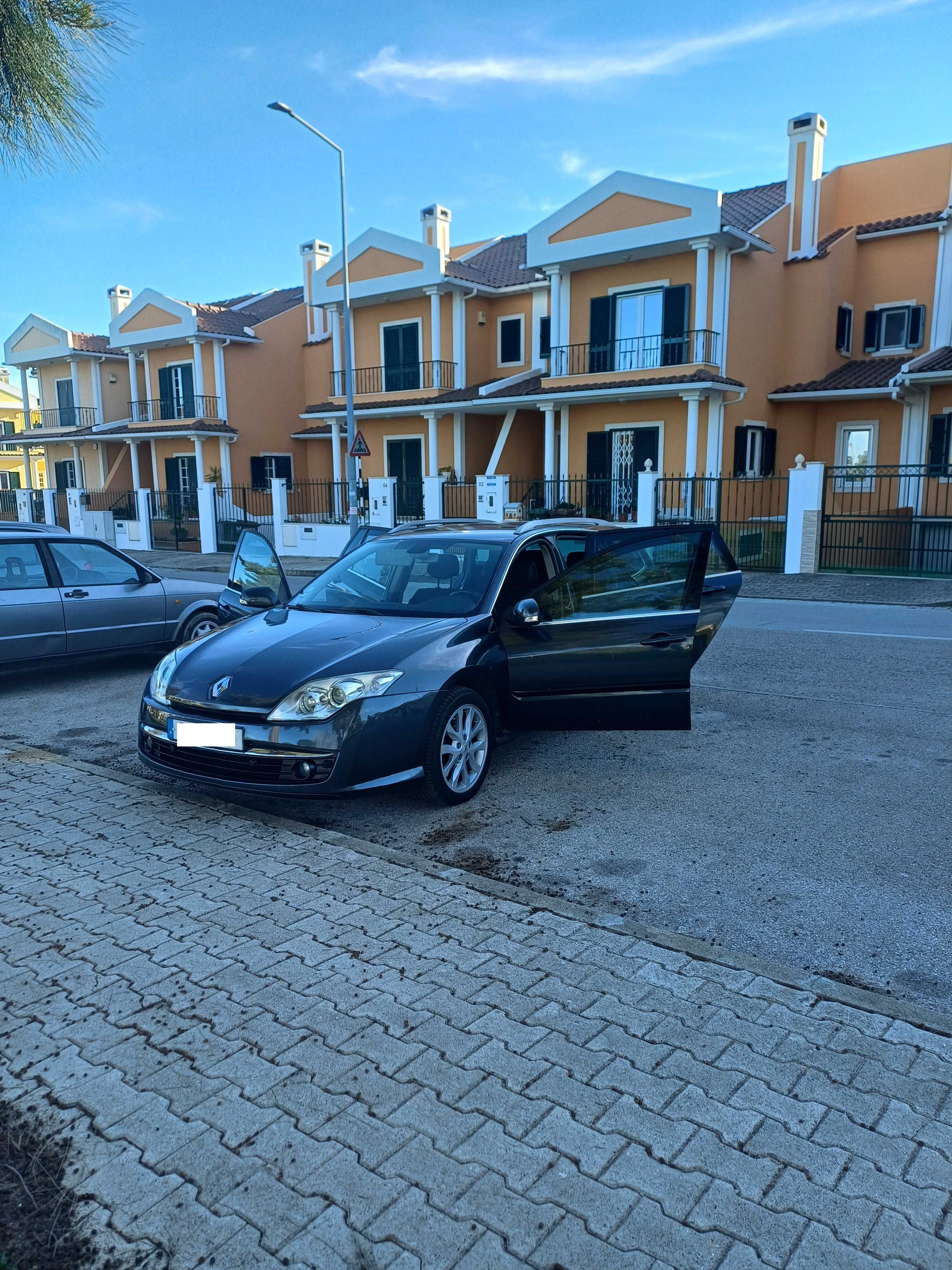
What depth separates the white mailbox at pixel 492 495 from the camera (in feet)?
71.4

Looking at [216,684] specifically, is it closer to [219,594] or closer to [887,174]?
[219,594]

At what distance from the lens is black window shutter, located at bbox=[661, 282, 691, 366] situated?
22250 millimetres

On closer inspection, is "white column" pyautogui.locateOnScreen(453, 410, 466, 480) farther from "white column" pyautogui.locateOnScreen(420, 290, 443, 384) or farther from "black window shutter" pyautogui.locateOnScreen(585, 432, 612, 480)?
"black window shutter" pyautogui.locateOnScreen(585, 432, 612, 480)

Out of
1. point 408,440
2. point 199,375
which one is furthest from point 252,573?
point 199,375

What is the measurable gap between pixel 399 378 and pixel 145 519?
9.65m

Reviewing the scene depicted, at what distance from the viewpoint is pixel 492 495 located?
21875mm

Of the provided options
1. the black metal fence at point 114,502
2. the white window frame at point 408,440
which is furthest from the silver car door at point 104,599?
the black metal fence at point 114,502

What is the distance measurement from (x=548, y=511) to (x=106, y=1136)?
2072cm

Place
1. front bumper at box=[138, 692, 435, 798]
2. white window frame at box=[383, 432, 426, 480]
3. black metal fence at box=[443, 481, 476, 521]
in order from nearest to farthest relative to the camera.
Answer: front bumper at box=[138, 692, 435, 798] → black metal fence at box=[443, 481, 476, 521] → white window frame at box=[383, 432, 426, 480]

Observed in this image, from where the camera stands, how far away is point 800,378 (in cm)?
2489

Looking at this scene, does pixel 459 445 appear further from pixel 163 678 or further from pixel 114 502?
pixel 163 678

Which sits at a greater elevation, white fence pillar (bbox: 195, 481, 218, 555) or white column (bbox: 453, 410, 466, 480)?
white column (bbox: 453, 410, 466, 480)

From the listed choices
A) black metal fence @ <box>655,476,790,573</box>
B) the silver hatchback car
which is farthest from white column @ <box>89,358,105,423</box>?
the silver hatchback car

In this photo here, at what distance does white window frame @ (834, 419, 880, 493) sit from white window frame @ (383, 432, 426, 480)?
11.8m
